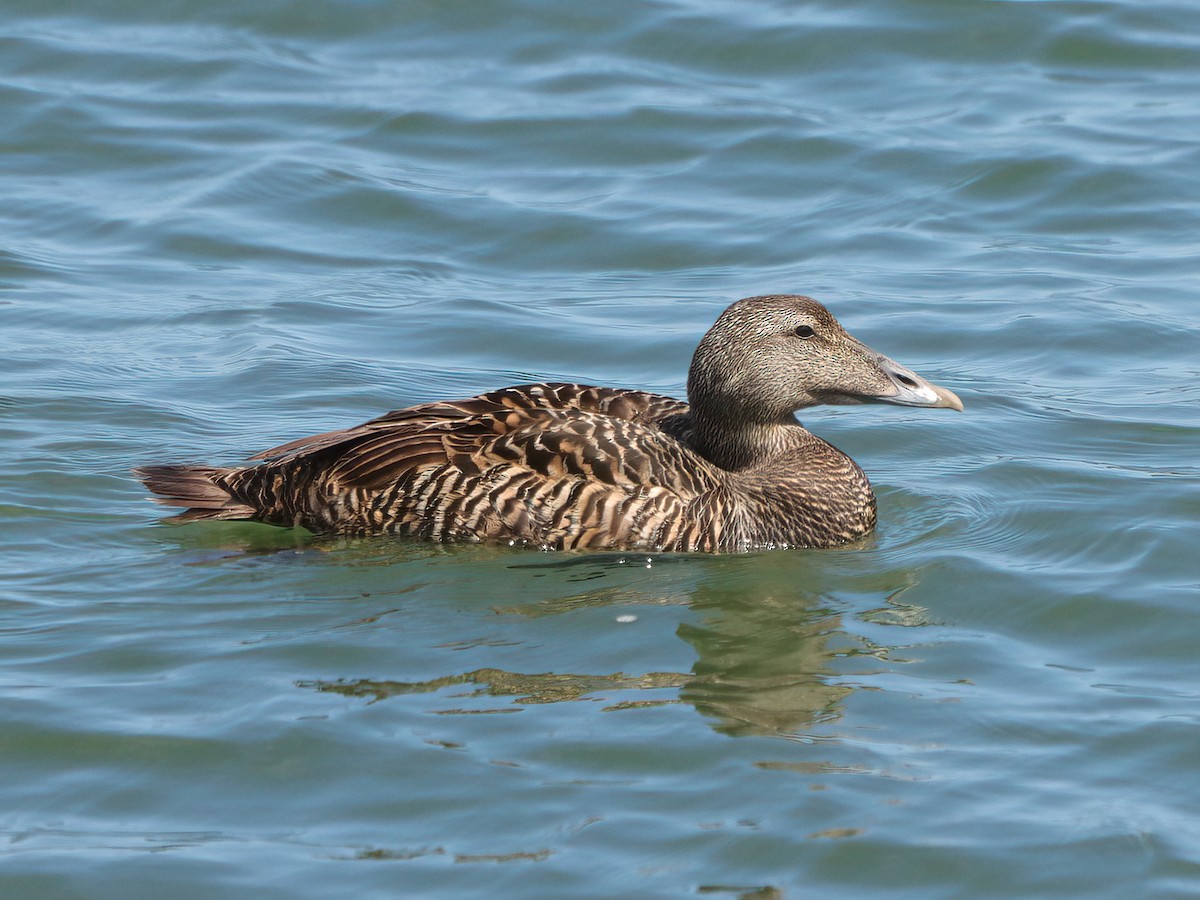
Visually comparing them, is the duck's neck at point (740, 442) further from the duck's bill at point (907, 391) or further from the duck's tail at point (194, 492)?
the duck's tail at point (194, 492)

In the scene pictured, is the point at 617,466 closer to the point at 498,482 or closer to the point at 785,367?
the point at 498,482

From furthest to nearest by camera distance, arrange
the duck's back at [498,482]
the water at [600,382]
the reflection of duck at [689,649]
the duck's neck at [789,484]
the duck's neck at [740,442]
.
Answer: the duck's neck at [740,442], the duck's neck at [789,484], the duck's back at [498,482], the reflection of duck at [689,649], the water at [600,382]

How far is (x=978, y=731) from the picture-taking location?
5.99m

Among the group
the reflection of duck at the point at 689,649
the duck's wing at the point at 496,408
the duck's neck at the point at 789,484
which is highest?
the duck's wing at the point at 496,408

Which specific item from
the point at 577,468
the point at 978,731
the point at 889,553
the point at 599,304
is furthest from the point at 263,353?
the point at 978,731

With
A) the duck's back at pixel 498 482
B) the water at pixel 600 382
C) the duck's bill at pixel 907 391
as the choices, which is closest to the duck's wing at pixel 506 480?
the duck's back at pixel 498 482

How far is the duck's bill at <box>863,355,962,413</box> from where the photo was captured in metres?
7.82

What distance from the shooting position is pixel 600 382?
9781mm

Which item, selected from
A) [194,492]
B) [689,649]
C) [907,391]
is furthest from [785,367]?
[194,492]

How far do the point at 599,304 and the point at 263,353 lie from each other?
202cm

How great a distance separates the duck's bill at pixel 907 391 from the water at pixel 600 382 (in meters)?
0.56

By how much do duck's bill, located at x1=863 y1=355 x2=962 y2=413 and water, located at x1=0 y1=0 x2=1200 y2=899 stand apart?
560mm

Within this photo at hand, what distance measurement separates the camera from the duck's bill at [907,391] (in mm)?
7816

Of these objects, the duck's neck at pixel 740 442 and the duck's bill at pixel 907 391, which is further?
the duck's neck at pixel 740 442
